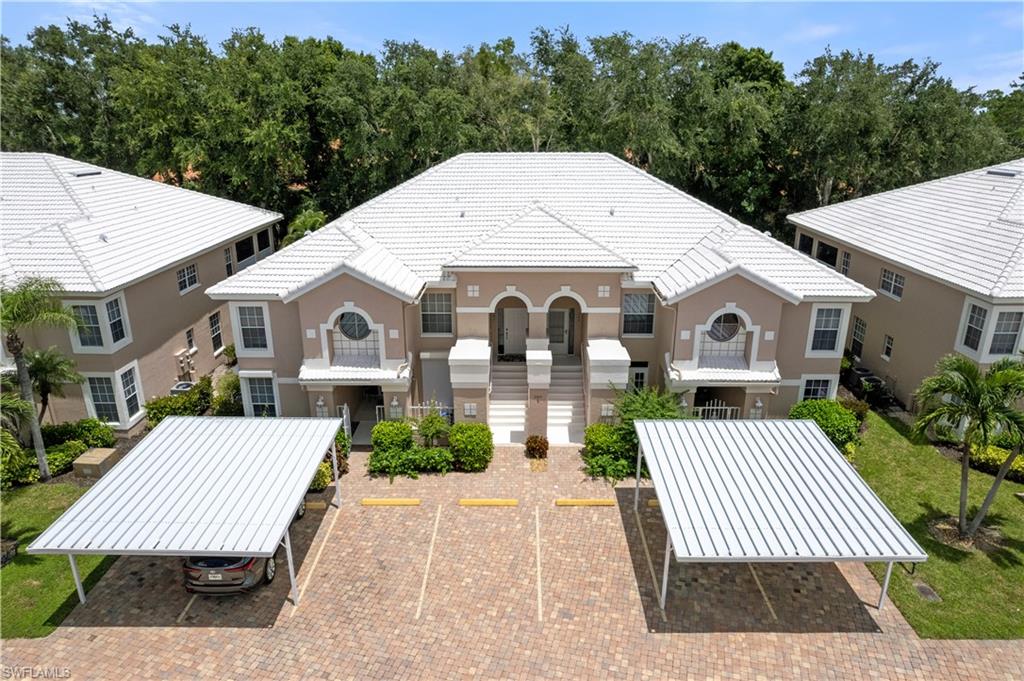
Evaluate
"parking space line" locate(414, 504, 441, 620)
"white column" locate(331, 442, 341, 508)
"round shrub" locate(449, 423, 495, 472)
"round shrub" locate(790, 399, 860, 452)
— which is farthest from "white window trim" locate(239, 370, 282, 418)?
"round shrub" locate(790, 399, 860, 452)

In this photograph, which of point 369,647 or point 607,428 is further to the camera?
point 607,428

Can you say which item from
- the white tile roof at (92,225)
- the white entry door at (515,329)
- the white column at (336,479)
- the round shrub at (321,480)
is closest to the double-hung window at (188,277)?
the white tile roof at (92,225)

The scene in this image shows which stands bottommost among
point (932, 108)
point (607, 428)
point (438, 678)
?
point (438, 678)

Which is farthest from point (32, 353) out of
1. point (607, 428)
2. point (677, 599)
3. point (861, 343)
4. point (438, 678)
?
point (861, 343)

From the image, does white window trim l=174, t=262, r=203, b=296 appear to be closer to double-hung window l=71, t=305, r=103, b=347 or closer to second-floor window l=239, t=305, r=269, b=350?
double-hung window l=71, t=305, r=103, b=347

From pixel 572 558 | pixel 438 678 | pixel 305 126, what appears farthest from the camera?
pixel 305 126

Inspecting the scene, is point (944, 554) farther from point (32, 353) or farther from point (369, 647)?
point (32, 353)
